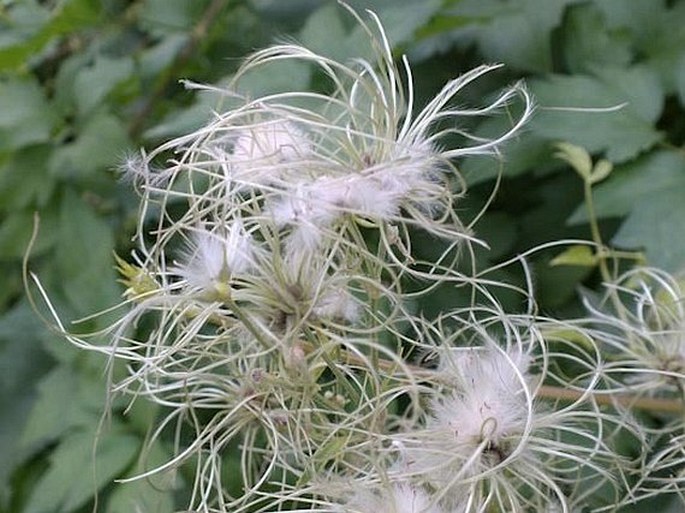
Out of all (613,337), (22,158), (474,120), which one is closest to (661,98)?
(474,120)

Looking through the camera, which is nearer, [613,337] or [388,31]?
[613,337]

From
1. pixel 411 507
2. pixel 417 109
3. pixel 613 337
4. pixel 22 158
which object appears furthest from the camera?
pixel 22 158

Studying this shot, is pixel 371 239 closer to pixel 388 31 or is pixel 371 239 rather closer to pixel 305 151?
pixel 305 151

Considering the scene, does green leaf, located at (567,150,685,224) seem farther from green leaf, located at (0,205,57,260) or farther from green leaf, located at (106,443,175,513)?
green leaf, located at (0,205,57,260)

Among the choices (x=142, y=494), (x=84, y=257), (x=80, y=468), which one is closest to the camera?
(x=142, y=494)

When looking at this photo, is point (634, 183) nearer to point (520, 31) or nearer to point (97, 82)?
point (520, 31)

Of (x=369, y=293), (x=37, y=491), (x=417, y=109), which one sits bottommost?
(x=37, y=491)

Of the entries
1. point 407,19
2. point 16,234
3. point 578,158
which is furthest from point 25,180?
point 578,158
